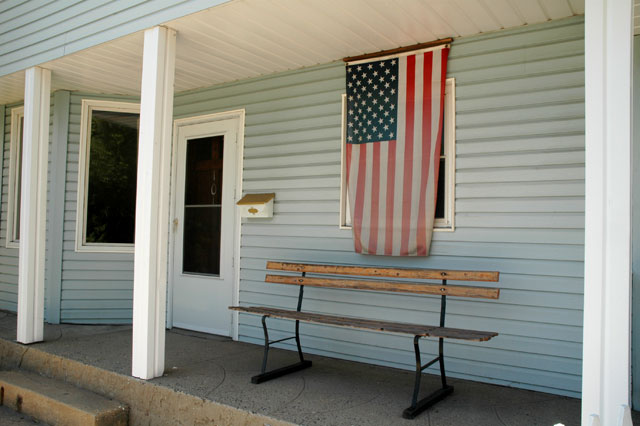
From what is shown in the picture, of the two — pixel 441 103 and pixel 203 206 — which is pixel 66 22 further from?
pixel 441 103

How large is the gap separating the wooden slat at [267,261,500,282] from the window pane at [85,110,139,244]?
7.73 feet

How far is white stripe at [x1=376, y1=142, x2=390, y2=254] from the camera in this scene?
4121mm

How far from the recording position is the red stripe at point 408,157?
13.1ft

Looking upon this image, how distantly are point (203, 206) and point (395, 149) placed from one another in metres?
2.25

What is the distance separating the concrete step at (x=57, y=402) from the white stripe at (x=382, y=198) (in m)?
2.19

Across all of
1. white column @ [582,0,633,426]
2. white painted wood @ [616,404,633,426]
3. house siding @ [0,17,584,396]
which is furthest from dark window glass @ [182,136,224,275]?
white painted wood @ [616,404,633,426]

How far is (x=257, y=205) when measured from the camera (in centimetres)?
484

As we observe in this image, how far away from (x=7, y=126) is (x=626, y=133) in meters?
6.79

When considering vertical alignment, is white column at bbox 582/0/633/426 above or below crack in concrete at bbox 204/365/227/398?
above

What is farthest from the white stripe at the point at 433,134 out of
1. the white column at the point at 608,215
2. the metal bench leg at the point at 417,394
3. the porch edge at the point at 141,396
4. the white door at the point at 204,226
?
the white door at the point at 204,226

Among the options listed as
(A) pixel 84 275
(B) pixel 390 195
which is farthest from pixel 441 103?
(A) pixel 84 275

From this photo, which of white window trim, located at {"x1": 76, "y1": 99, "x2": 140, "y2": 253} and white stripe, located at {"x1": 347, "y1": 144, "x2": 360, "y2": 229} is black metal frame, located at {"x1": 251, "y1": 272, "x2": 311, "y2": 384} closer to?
white stripe, located at {"x1": 347, "y1": 144, "x2": 360, "y2": 229}

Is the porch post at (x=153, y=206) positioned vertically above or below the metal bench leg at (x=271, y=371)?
above

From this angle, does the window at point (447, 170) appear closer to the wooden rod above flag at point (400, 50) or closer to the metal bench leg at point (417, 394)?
the wooden rod above flag at point (400, 50)
